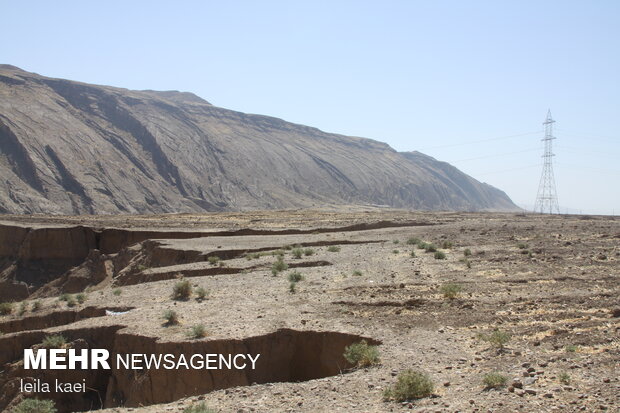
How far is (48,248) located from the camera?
3312 cm

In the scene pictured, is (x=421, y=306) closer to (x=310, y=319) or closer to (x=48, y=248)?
(x=310, y=319)

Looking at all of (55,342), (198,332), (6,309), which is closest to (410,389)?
(198,332)

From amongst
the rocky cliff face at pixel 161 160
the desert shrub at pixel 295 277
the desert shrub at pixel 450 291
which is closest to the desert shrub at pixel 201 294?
the desert shrub at pixel 295 277

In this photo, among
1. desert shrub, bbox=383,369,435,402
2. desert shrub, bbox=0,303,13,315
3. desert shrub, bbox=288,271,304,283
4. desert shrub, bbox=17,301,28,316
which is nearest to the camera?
desert shrub, bbox=383,369,435,402

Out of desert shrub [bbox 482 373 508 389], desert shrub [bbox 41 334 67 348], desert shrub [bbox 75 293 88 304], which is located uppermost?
desert shrub [bbox 482 373 508 389]

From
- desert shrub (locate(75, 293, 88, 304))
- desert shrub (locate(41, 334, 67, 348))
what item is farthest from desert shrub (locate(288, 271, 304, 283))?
desert shrub (locate(41, 334, 67, 348))

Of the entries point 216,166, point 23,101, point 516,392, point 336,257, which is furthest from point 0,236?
point 216,166

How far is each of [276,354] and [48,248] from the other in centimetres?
2607

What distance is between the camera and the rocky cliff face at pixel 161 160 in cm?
7006

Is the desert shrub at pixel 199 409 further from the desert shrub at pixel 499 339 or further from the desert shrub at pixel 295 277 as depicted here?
the desert shrub at pixel 295 277

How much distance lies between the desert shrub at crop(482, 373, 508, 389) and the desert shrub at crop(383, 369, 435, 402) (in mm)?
689

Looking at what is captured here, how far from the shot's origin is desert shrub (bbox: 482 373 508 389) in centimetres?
752

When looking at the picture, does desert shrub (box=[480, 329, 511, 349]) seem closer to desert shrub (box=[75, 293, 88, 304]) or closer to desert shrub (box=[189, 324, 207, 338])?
desert shrub (box=[189, 324, 207, 338])

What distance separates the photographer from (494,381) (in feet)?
24.7
